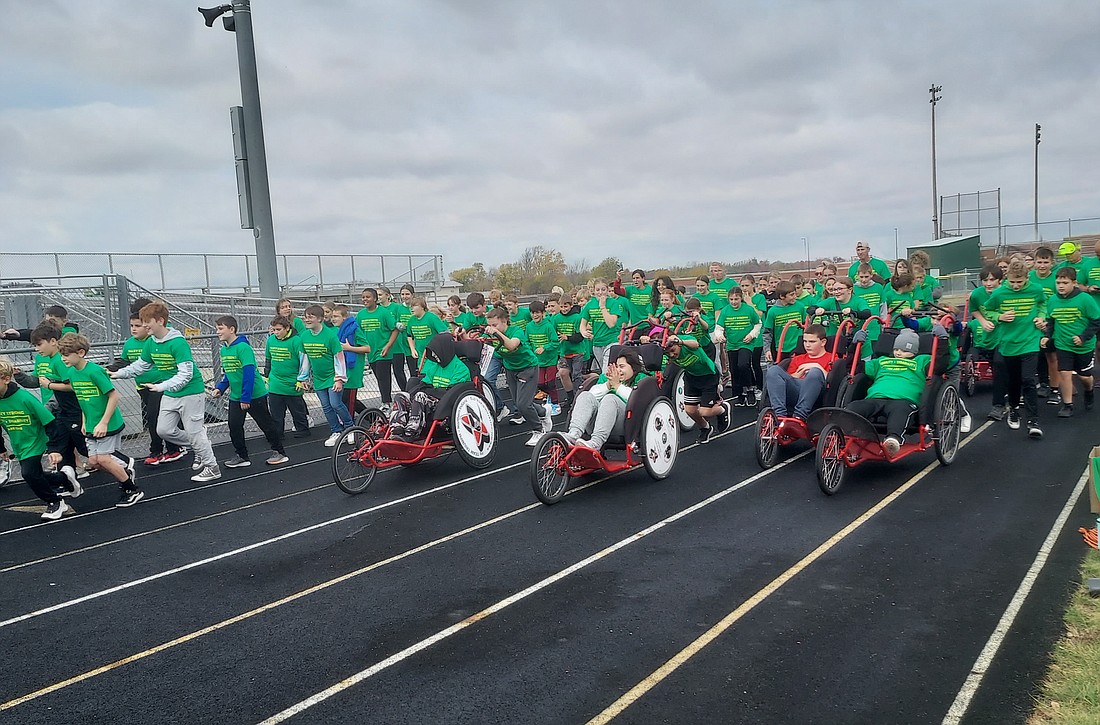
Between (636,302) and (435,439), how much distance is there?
5.89 m

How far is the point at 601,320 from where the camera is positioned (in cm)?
1227

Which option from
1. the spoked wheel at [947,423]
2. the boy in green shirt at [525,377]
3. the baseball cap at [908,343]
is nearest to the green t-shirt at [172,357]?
the boy in green shirt at [525,377]

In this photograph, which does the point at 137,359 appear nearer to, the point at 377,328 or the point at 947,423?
the point at 377,328

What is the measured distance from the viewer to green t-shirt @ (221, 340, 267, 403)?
30.7 feet

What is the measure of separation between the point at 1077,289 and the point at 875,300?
88.4 inches

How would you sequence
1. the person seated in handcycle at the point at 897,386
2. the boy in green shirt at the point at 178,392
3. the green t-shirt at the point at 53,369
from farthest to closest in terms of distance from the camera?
the boy in green shirt at the point at 178,392, the green t-shirt at the point at 53,369, the person seated in handcycle at the point at 897,386

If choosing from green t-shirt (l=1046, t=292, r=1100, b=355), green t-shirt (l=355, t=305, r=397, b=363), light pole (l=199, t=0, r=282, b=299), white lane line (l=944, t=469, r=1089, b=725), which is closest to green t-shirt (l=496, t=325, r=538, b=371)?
green t-shirt (l=355, t=305, r=397, b=363)

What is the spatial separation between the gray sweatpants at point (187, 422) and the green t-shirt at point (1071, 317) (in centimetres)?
957

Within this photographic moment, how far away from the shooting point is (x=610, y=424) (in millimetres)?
7578

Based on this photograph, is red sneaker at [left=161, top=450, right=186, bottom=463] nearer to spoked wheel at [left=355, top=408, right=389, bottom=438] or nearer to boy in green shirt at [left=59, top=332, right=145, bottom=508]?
boy in green shirt at [left=59, top=332, right=145, bottom=508]

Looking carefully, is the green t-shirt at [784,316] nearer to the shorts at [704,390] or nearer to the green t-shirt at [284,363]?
the shorts at [704,390]

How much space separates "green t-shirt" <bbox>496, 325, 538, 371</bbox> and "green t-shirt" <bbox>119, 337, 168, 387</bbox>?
12.7 ft

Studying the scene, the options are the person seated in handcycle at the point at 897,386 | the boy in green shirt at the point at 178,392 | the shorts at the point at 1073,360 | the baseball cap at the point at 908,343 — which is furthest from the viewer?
the shorts at the point at 1073,360

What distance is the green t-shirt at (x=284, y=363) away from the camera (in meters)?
10.1
